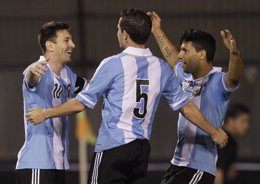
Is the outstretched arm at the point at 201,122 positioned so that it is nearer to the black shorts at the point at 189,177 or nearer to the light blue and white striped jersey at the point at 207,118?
the light blue and white striped jersey at the point at 207,118

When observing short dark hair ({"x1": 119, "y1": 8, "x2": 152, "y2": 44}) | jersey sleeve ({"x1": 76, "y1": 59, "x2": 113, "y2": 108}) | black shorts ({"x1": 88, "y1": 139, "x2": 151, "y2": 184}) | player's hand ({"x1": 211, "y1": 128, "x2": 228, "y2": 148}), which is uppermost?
short dark hair ({"x1": 119, "y1": 8, "x2": 152, "y2": 44})

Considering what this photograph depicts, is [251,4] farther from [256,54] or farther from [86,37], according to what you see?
[86,37]

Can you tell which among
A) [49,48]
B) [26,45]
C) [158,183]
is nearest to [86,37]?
[26,45]

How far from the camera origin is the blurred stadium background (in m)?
14.2

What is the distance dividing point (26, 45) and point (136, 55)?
932 cm

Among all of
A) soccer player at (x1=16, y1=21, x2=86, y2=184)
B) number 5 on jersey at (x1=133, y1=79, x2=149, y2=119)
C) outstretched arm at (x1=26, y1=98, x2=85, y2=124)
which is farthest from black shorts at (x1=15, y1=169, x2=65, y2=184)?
number 5 on jersey at (x1=133, y1=79, x2=149, y2=119)

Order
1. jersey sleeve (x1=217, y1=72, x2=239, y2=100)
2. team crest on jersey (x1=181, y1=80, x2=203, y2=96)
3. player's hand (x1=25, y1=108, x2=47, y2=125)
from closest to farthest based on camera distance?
player's hand (x1=25, y1=108, x2=47, y2=125)
jersey sleeve (x1=217, y1=72, x2=239, y2=100)
team crest on jersey (x1=181, y1=80, x2=203, y2=96)

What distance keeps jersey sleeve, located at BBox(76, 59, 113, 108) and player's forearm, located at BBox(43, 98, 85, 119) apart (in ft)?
0.11

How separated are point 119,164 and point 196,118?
64 cm

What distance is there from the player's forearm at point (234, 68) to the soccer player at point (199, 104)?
0.01 meters

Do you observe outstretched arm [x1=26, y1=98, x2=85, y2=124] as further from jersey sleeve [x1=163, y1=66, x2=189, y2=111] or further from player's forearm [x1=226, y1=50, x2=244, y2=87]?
player's forearm [x1=226, y1=50, x2=244, y2=87]

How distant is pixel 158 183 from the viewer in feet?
31.1

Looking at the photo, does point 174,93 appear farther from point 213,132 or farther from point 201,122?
point 213,132

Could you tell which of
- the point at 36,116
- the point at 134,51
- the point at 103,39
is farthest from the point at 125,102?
the point at 103,39
